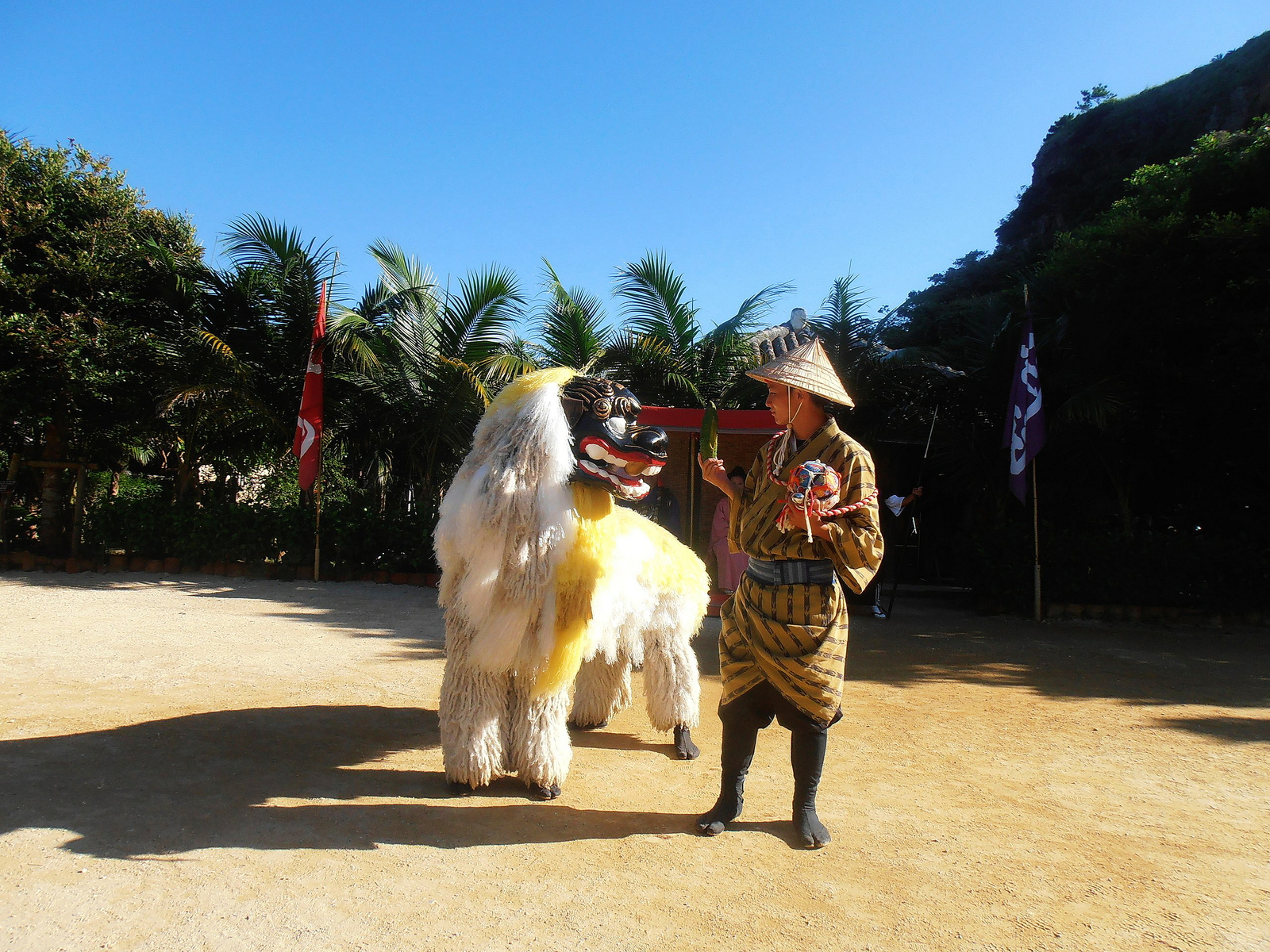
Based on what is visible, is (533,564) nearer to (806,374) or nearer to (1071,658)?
(806,374)

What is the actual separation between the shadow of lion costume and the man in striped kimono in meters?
0.47

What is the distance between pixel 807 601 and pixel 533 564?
3.38 ft

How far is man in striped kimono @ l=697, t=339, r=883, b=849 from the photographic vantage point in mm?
2748

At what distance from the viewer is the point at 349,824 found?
112 inches

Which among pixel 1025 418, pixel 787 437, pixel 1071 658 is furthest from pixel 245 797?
pixel 1025 418

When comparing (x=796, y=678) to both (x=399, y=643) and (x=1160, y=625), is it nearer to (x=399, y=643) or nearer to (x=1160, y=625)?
(x=399, y=643)

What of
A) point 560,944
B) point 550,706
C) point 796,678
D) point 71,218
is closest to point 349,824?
point 550,706

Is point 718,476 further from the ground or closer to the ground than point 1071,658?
further from the ground

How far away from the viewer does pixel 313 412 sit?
988 centimetres

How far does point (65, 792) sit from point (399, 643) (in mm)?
3449

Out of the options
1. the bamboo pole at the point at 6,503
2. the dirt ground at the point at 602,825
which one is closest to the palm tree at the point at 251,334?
the bamboo pole at the point at 6,503

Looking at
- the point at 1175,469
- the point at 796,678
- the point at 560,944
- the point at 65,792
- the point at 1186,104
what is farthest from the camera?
the point at 1186,104

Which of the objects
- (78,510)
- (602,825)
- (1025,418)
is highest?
(1025,418)

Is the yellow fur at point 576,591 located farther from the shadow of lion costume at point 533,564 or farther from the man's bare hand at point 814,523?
the man's bare hand at point 814,523
